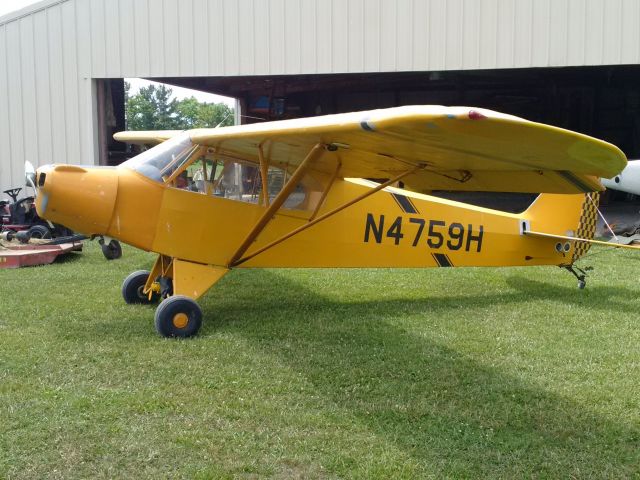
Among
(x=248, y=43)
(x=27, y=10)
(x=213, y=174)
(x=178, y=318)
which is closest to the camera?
(x=178, y=318)

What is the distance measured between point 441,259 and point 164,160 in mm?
3687

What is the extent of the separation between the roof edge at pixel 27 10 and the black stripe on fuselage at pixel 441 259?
11.9m

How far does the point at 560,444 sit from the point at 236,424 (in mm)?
2072

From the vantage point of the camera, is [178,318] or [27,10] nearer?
[178,318]

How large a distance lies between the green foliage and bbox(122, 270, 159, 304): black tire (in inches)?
4012

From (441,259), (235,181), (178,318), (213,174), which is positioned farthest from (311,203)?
(178,318)

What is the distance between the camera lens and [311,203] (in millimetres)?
7059

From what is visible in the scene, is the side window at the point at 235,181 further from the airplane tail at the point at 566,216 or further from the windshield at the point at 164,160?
the airplane tail at the point at 566,216

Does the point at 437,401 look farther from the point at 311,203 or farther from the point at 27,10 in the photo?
the point at 27,10

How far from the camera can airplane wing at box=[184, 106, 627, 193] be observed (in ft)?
11.0

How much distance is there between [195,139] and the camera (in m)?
6.39

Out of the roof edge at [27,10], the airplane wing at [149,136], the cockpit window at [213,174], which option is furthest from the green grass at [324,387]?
the roof edge at [27,10]

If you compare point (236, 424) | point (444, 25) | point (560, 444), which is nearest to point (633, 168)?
point (444, 25)

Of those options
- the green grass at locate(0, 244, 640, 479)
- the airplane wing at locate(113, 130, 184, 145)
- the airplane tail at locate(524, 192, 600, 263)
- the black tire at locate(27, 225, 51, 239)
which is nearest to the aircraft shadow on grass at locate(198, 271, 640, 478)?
the green grass at locate(0, 244, 640, 479)
